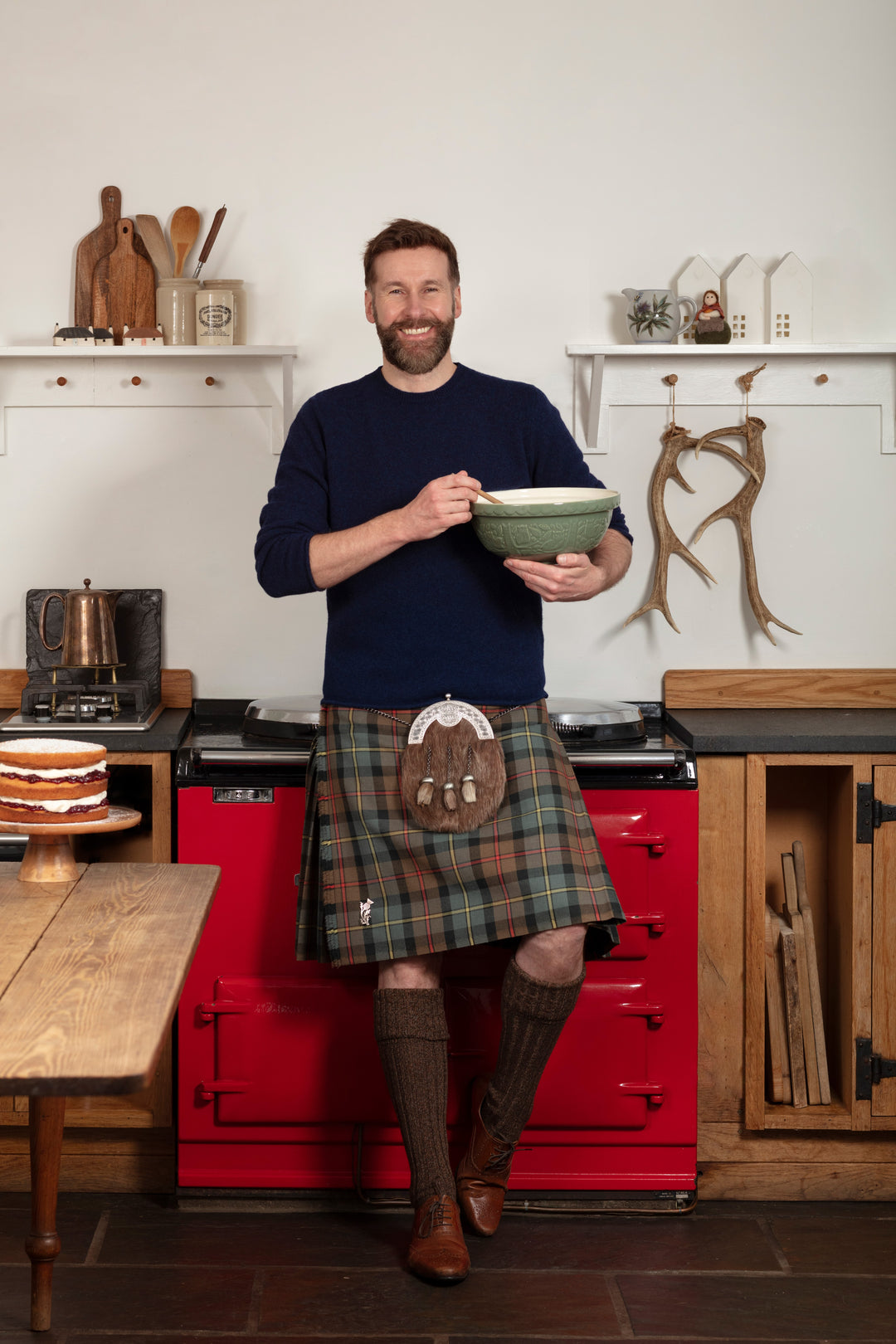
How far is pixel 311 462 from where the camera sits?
6.79 ft

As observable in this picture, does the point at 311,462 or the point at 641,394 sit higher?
the point at 641,394

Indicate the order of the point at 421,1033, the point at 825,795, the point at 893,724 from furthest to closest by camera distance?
the point at 825,795 → the point at 893,724 → the point at 421,1033

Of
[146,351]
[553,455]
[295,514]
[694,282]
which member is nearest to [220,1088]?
[295,514]

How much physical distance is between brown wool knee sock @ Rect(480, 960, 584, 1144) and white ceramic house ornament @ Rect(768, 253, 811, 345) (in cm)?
144

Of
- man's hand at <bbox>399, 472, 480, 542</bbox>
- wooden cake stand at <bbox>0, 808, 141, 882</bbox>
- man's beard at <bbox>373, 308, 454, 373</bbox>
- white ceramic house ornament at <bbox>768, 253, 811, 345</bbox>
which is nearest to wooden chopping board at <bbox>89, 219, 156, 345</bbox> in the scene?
man's beard at <bbox>373, 308, 454, 373</bbox>

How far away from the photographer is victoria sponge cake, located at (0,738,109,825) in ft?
4.95

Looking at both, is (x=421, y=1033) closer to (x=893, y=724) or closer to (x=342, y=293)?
(x=893, y=724)

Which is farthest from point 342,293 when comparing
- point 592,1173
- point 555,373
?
point 592,1173

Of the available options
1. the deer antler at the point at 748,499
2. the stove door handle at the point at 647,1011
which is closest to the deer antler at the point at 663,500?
the deer antler at the point at 748,499

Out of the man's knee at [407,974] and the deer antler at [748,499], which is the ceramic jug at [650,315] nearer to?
the deer antler at [748,499]

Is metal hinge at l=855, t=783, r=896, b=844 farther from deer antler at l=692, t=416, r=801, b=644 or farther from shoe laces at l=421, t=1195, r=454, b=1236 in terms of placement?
shoe laces at l=421, t=1195, r=454, b=1236

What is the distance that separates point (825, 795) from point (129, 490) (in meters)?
1.59

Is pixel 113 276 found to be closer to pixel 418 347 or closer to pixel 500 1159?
pixel 418 347

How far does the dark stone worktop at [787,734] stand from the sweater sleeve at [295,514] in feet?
2.57
